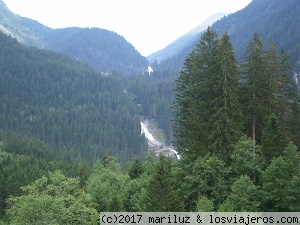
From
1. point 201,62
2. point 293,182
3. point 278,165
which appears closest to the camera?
point 293,182

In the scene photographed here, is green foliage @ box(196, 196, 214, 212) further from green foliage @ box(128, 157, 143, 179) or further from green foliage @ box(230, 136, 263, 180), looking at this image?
green foliage @ box(128, 157, 143, 179)

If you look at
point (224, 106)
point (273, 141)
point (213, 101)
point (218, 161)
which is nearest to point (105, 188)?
point (213, 101)

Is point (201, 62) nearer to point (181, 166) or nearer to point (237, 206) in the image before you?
point (181, 166)

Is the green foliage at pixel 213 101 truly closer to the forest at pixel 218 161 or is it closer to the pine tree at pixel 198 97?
the pine tree at pixel 198 97

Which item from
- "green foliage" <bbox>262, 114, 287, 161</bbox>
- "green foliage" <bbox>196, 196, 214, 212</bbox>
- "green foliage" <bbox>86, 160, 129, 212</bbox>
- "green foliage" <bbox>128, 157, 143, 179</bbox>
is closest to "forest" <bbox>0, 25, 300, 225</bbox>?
"green foliage" <bbox>196, 196, 214, 212</bbox>

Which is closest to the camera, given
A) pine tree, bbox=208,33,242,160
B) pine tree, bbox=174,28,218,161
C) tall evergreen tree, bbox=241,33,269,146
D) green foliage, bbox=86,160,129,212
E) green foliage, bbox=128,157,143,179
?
pine tree, bbox=208,33,242,160

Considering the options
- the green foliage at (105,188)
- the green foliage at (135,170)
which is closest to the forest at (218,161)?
the green foliage at (105,188)

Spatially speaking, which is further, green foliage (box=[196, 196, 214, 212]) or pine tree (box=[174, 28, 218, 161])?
pine tree (box=[174, 28, 218, 161])

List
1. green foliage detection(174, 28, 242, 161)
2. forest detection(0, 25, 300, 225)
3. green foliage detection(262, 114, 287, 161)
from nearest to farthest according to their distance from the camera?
forest detection(0, 25, 300, 225)
green foliage detection(262, 114, 287, 161)
green foliage detection(174, 28, 242, 161)

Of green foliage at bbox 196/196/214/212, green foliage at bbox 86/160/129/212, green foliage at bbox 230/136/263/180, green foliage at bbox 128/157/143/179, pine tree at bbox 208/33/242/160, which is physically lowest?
green foliage at bbox 86/160/129/212

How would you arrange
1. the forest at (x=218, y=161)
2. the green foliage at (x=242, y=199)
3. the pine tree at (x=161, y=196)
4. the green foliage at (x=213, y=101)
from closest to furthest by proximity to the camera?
the green foliage at (x=242, y=199)
the forest at (x=218, y=161)
the pine tree at (x=161, y=196)
the green foliage at (x=213, y=101)

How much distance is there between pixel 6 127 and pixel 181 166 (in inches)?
6995

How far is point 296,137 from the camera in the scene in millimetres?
46406

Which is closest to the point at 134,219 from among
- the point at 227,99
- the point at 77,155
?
the point at 227,99
